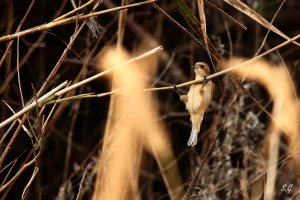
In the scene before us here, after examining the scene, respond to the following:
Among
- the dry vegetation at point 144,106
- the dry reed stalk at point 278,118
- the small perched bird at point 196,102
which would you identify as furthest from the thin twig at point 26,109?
the dry reed stalk at point 278,118

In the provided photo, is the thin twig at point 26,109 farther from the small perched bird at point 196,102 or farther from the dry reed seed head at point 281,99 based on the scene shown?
the dry reed seed head at point 281,99

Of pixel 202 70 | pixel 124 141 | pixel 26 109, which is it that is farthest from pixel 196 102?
pixel 124 141

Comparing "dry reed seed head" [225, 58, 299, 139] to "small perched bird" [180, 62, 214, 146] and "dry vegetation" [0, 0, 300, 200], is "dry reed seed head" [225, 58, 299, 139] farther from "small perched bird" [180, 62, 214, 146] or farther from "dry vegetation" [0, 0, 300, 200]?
"small perched bird" [180, 62, 214, 146]

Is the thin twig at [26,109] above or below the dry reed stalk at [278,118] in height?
above

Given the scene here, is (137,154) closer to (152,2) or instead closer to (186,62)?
(152,2)

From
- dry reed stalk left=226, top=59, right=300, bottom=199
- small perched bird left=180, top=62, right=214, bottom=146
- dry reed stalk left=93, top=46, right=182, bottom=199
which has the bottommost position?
dry reed stalk left=93, top=46, right=182, bottom=199

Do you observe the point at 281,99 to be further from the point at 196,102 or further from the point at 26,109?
the point at 26,109

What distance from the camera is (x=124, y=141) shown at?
6.07 feet

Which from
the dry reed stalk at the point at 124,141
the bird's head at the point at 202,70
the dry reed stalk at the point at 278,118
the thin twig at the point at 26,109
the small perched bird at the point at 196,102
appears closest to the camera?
the thin twig at the point at 26,109

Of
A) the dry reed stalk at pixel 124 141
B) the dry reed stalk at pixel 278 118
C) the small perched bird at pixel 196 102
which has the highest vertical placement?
the small perched bird at pixel 196 102

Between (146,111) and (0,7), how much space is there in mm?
1393

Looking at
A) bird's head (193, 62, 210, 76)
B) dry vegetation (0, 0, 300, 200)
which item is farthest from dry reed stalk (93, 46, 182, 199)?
bird's head (193, 62, 210, 76)

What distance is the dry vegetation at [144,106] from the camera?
1.23 meters

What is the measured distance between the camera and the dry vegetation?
1229 mm
